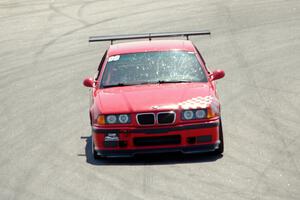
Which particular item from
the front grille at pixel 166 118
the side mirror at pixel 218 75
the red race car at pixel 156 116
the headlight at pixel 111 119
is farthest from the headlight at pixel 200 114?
the side mirror at pixel 218 75

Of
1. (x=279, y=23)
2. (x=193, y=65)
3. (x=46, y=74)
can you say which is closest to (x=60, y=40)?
(x=46, y=74)

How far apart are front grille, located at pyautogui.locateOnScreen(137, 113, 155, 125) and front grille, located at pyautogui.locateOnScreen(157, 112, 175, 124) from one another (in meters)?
0.09

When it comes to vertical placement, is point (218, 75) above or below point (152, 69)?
below

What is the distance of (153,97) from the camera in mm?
12547

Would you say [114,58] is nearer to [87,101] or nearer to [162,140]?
[162,140]

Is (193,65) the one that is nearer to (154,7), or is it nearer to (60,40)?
(60,40)

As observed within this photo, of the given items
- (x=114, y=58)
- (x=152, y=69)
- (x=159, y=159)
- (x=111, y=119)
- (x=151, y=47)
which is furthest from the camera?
(x=151, y=47)

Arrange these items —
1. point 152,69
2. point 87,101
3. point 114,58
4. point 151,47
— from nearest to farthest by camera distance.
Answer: point 152,69 < point 114,58 < point 151,47 < point 87,101

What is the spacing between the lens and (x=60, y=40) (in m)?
23.0

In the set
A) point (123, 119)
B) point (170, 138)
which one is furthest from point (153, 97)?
point (170, 138)

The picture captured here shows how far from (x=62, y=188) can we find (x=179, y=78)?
2.82 meters

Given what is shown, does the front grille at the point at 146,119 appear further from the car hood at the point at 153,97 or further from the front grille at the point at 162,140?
the front grille at the point at 162,140

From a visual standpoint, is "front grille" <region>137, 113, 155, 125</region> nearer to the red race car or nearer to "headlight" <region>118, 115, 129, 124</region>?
the red race car

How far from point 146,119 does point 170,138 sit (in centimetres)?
39
